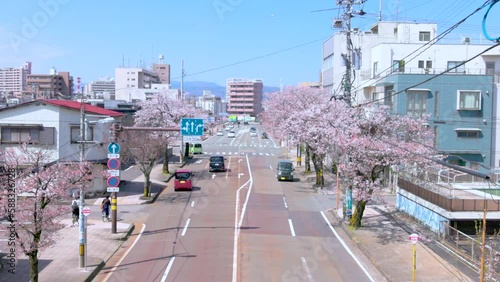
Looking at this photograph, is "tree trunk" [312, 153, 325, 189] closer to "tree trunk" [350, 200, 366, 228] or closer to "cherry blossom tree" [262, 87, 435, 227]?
"cherry blossom tree" [262, 87, 435, 227]

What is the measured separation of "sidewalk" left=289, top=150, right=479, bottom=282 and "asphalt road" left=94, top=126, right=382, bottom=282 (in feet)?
2.47

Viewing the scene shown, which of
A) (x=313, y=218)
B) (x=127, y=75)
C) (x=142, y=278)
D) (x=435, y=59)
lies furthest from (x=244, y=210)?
(x=127, y=75)

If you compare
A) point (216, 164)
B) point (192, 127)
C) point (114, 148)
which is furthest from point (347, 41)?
point (216, 164)

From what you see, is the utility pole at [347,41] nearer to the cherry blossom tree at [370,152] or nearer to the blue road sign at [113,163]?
the cherry blossom tree at [370,152]

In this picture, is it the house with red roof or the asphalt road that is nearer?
the asphalt road

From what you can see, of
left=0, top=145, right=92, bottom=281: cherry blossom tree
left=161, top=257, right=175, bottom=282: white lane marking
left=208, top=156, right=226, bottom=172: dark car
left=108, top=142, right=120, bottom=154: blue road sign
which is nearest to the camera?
left=0, top=145, right=92, bottom=281: cherry blossom tree

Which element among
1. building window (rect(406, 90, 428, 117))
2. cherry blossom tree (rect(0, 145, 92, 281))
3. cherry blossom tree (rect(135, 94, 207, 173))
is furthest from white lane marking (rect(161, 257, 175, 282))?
cherry blossom tree (rect(135, 94, 207, 173))

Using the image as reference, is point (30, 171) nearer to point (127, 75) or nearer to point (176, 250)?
point (176, 250)

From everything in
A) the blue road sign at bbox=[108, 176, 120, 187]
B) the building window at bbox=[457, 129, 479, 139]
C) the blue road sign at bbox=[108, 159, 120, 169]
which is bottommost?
the blue road sign at bbox=[108, 176, 120, 187]

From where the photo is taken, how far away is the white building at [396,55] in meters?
45.9

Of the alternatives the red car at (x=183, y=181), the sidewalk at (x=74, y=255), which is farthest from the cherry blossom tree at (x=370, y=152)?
the red car at (x=183, y=181)

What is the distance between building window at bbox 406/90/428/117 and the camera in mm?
40094

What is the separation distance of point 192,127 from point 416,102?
78.7ft

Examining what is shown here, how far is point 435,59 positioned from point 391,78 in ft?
26.6
